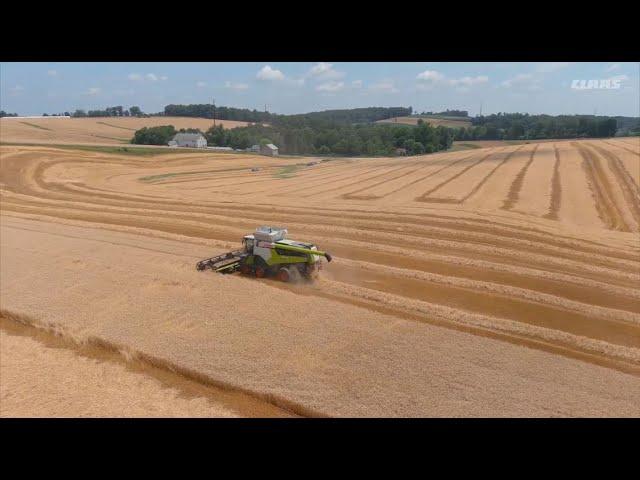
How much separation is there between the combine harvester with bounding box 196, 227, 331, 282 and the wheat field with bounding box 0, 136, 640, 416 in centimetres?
89

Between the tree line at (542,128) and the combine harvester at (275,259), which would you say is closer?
the combine harvester at (275,259)

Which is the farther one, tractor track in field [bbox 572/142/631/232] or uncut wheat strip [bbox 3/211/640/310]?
tractor track in field [bbox 572/142/631/232]

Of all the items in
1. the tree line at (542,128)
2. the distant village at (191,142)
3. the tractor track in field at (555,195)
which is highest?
the tree line at (542,128)

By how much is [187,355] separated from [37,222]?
2578cm

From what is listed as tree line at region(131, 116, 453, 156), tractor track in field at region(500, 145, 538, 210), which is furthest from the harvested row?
tree line at region(131, 116, 453, 156)

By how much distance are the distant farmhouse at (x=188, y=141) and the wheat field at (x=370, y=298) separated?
7487 centimetres

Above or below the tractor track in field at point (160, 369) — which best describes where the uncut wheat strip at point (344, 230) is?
above

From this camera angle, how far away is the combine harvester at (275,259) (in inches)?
846

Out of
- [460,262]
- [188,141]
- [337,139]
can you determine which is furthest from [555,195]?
[188,141]

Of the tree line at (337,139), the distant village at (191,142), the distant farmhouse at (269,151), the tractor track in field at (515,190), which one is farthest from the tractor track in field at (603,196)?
the distant village at (191,142)

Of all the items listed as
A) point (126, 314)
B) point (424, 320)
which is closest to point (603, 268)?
point (424, 320)

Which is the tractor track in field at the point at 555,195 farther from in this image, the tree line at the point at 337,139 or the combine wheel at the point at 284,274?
the tree line at the point at 337,139

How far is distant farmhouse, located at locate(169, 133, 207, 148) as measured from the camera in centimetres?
11700

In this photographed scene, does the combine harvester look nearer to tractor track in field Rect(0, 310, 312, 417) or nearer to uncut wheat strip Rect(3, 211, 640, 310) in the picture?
uncut wheat strip Rect(3, 211, 640, 310)
